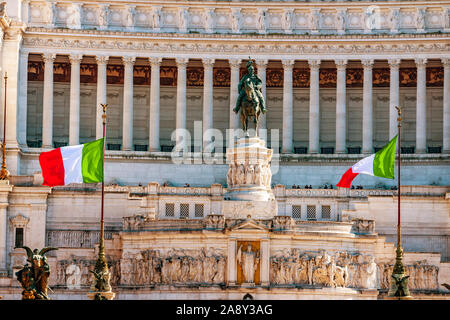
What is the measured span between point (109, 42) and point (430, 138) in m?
30.4

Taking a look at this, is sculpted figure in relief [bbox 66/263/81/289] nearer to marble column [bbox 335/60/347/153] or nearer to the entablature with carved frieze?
the entablature with carved frieze

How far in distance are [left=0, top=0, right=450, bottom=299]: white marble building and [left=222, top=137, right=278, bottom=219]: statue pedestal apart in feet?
65.9

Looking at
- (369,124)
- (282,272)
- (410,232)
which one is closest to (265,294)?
(282,272)

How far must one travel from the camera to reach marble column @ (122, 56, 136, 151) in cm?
12194

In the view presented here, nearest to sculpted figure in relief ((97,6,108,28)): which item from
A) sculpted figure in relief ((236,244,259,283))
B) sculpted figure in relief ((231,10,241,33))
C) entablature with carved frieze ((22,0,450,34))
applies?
entablature with carved frieze ((22,0,450,34))

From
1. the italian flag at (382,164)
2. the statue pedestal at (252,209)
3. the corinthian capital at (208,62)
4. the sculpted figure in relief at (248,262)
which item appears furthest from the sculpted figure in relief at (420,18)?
the sculpted figure in relief at (248,262)

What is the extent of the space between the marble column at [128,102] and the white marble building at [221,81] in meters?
0.11

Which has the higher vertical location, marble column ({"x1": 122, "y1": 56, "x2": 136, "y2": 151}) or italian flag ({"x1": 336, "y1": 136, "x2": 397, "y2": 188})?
marble column ({"x1": 122, "y1": 56, "x2": 136, "y2": 151})

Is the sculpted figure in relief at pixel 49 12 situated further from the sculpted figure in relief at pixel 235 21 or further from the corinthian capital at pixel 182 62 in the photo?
the sculpted figure in relief at pixel 235 21

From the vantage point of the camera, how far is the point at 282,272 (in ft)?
295

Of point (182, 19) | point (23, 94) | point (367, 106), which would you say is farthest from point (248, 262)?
point (182, 19)

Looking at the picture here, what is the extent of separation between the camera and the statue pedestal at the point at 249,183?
306 feet

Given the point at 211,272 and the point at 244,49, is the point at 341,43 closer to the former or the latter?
the point at 244,49

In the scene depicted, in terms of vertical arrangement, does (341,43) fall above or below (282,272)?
above
